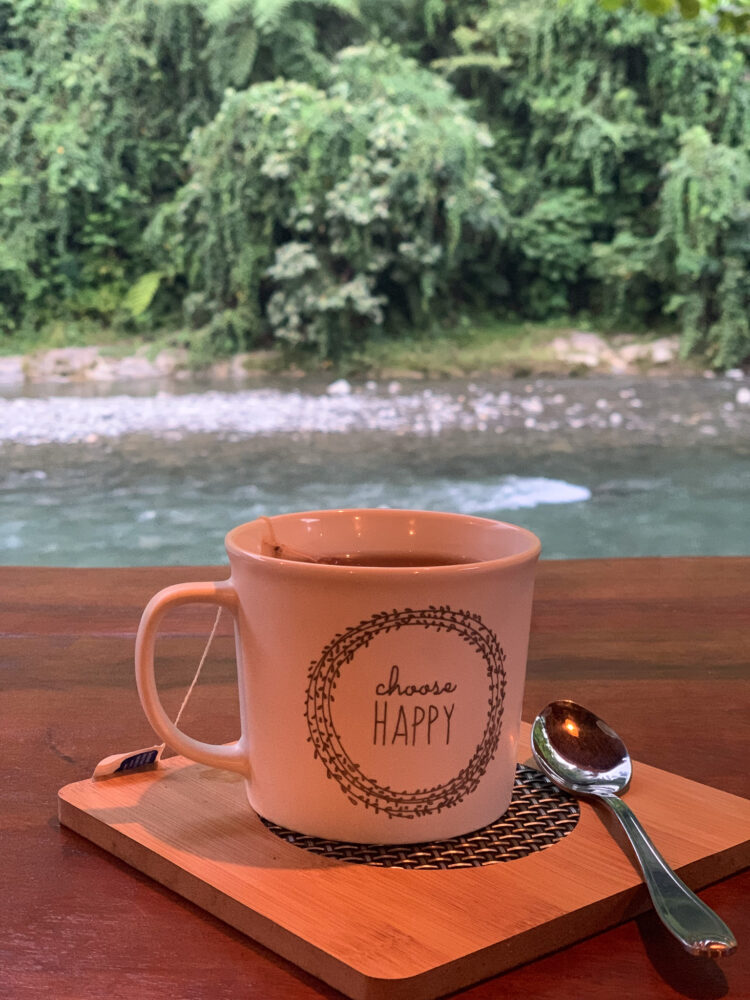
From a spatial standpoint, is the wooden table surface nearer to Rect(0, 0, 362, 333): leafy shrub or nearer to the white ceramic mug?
the white ceramic mug

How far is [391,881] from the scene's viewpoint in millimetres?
215

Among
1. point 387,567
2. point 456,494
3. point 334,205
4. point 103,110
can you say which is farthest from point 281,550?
point 103,110

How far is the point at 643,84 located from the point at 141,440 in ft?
5.68

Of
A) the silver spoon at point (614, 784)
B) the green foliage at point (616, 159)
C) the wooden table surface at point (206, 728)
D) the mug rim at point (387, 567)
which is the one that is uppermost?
the green foliage at point (616, 159)

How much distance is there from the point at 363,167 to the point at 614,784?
2.75 m

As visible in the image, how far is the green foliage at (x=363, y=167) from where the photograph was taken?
Result: 2865 millimetres

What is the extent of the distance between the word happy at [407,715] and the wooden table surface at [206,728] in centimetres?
5

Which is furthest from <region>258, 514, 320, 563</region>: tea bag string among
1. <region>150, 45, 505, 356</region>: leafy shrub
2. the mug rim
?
<region>150, 45, 505, 356</region>: leafy shrub

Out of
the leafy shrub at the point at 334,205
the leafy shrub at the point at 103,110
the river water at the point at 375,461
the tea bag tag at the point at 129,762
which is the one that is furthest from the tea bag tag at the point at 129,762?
the leafy shrub at the point at 103,110

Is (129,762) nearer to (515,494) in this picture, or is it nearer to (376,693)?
(376,693)

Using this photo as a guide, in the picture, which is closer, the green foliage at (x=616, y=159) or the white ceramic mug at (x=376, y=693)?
the white ceramic mug at (x=376, y=693)

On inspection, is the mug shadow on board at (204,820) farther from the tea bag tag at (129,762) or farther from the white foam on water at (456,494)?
the white foam on water at (456,494)

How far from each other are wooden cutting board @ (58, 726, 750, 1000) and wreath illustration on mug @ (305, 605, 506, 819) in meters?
0.02

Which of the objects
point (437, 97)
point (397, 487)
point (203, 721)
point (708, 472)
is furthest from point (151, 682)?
point (437, 97)
